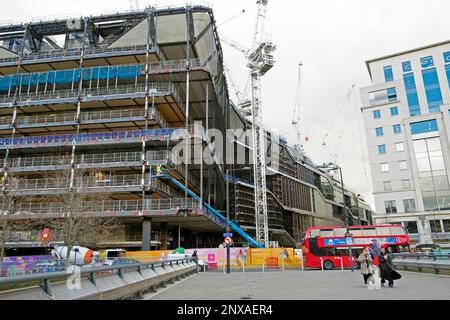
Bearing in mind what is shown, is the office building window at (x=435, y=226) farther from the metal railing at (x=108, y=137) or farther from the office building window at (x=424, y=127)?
the metal railing at (x=108, y=137)

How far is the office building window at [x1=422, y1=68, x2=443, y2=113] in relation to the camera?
159 ft

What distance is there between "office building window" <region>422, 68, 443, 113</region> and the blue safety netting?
40795 mm

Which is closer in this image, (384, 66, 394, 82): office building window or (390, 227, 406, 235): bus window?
(390, 227, 406, 235): bus window

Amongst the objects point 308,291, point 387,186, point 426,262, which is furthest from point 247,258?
point 387,186

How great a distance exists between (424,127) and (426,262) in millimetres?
36365

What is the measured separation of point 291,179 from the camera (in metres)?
92.6

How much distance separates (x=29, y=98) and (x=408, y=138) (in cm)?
5196

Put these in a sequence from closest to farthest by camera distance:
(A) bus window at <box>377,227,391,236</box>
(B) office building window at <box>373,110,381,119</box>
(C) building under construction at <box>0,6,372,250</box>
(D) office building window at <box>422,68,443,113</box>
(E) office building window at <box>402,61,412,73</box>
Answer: (A) bus window at <box>377,227,391,236</box> < (C) building under construction at <box>0,6,372,250</box> < (D) office building window at <box>422,68,443,113</box> < (E) office building window at <box>402,61,412,73</box> < (B) office building window at <box>373,110,381,119</box>

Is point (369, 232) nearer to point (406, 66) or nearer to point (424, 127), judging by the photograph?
point (424, 127)

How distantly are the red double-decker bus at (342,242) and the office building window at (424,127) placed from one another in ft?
78.1

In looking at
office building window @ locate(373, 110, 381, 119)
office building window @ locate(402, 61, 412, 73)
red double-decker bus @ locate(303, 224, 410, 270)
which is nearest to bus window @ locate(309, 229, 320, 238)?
red double-decker bus @ locate(303, 224, 410, 270)

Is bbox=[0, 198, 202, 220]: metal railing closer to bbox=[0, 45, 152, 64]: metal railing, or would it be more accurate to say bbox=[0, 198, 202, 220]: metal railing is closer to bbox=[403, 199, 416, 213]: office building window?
bbox=[0, 45, 152, 64]: metal railing

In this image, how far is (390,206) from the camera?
47719 millimetres

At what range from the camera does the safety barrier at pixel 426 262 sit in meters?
15.2
